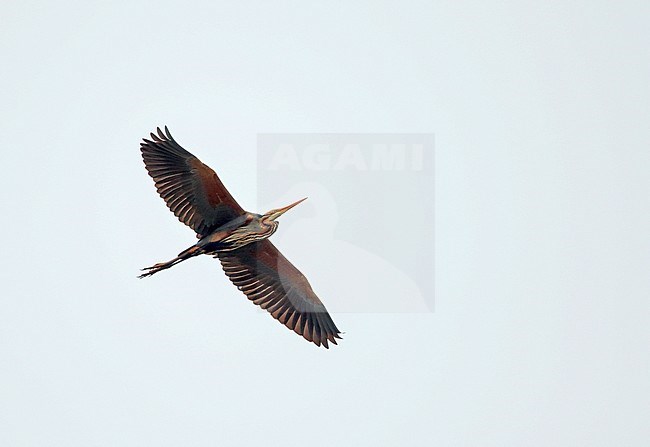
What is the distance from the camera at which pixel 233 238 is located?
16.9 metres

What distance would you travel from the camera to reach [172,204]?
1723cm

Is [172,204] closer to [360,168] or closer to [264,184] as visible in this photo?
[264,184]

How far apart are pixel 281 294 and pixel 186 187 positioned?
2.42m

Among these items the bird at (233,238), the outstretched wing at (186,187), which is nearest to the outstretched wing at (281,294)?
the bird at (233,238)

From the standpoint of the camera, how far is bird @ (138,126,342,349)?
16.8m

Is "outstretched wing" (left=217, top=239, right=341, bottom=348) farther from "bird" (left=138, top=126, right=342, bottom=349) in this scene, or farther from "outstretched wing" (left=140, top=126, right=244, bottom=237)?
"outstretched wing" (left=140, top=126, right=244, bottom=237)

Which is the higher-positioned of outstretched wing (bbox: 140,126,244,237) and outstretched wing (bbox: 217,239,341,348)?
outstretched wing (bbox: 140,126,244,237)

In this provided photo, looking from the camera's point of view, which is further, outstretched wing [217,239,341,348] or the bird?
outstretched wing [217,239,341,348]

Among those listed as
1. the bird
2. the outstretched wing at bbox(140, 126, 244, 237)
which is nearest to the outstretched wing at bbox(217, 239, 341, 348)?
the bird

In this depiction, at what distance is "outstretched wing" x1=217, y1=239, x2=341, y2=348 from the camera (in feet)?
58.3

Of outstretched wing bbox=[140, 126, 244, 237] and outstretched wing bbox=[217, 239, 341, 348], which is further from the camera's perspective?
outstretched wing bbox=[217, 239, 341, 348]

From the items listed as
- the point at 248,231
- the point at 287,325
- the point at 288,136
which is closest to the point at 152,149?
the point at 248,231

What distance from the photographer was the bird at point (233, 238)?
1675 cm

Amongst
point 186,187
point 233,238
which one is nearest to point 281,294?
point 233,238
